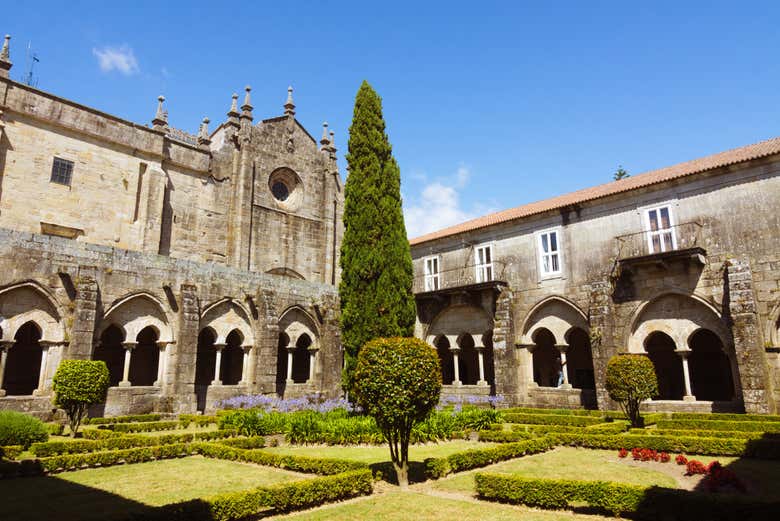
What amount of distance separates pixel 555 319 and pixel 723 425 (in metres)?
8.19

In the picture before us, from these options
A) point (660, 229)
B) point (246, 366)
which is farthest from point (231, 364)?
point (660, 229)

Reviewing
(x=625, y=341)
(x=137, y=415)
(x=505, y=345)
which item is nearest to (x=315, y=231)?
(x=505, y=345)

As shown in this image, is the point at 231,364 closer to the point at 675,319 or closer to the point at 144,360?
the point at 144,360

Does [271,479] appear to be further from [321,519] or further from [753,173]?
[753,173]

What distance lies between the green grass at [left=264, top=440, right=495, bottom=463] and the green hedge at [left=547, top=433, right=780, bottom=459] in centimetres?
221

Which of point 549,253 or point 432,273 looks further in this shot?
point 432,273

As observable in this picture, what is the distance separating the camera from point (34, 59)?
23.8m

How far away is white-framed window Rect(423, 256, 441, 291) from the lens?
84.3 ft

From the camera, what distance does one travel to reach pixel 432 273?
1024 inches

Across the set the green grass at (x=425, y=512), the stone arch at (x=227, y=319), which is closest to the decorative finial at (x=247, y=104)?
the stone arch at (x=227, y=319)

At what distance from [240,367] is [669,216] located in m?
17.8

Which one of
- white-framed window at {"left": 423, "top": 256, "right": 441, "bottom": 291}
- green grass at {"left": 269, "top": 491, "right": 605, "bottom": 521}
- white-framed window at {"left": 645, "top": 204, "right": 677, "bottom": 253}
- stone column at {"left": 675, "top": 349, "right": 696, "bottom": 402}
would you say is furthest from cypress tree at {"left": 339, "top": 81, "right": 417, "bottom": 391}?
green grass at {"left": 269, "top": 491, "right": 605, "bottom": 521}

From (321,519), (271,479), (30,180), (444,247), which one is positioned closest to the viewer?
(321,519)

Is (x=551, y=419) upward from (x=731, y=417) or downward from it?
downward
